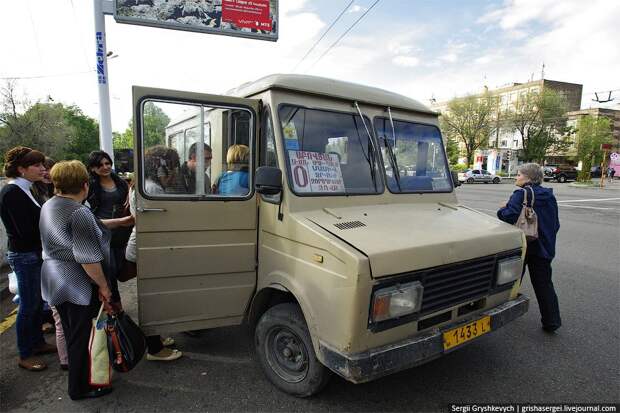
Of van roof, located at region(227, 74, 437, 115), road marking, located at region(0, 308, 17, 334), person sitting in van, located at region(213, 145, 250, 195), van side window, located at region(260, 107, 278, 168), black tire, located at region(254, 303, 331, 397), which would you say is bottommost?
road marking, located at region(0, 308, 17, 334)

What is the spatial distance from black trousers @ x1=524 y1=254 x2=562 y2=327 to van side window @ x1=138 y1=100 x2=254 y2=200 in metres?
3.25

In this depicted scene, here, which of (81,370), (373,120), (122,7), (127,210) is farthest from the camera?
(122,7)

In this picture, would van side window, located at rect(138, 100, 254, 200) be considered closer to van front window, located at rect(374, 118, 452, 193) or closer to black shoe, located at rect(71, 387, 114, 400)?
van front window, located at rect(374, 118, 452, 193)

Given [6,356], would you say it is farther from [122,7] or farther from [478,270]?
[122,7]

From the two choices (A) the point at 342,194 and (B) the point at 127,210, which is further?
(B) the point at 127,210

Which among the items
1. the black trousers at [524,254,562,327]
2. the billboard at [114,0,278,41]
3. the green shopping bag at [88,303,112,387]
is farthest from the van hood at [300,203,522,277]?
the billboard at [114,0,278,41]

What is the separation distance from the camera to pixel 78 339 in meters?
2.80

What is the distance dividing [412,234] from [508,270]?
107cm

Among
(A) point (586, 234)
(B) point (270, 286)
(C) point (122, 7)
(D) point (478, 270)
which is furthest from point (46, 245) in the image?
(A) point (586, 234)

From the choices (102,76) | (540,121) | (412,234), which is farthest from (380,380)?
(540,121)

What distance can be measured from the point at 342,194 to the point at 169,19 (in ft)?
29.3

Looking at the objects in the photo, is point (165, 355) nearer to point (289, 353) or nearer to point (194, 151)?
point (289, 353)

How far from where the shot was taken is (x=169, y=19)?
959cm

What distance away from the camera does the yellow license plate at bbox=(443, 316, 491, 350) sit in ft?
8.73
